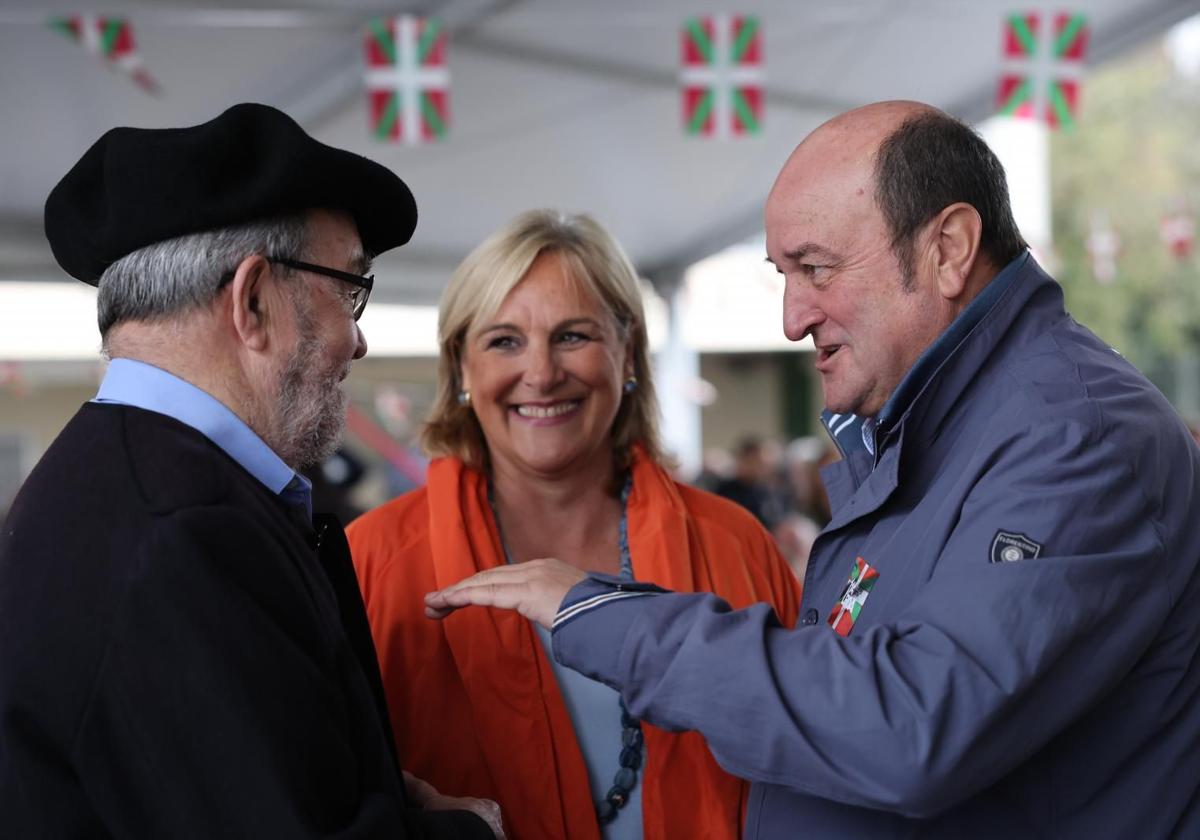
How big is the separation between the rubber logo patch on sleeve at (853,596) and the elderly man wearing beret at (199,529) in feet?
1.72

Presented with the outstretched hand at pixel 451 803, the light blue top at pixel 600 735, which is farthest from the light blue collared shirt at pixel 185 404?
the light blue top at pixel 600 735

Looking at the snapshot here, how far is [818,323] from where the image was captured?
1737 millimetres

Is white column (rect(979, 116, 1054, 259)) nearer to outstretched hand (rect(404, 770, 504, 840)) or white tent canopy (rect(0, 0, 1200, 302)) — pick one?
white tent canopy (rect(0, 0, 1200, 302))

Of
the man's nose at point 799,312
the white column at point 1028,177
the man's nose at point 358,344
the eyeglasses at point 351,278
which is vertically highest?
the white column at point 1028,177

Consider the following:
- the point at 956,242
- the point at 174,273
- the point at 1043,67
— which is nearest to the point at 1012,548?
the point at 956,242

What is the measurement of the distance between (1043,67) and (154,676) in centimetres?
636

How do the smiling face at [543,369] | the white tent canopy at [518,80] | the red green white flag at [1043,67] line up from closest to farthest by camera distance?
the smiling face at [543,369], the white tent canopy at [518,80], the red green white flag at [1043,67]

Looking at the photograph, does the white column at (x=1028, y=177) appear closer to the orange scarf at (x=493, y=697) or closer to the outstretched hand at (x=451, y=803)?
the orange scarf at (x=493, y=697)

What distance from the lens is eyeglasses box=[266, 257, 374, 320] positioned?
4.91ft

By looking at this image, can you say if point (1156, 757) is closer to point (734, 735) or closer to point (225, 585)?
point (734, 735)

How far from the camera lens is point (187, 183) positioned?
4.61 ft

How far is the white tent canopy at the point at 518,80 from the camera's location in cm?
629

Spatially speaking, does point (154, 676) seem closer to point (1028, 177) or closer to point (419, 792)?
point (419, 792)

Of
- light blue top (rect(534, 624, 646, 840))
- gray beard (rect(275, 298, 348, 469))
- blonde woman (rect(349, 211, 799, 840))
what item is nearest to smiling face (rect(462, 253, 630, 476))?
blonde woman (rect(349, 211, 799, 840))
